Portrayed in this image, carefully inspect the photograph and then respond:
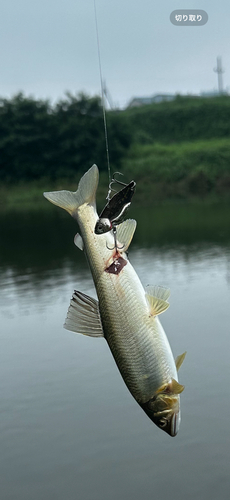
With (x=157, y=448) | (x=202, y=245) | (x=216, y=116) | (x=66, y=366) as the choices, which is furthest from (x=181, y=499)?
(x=216, y=116)

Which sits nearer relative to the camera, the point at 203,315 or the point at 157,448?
the point at 157,448

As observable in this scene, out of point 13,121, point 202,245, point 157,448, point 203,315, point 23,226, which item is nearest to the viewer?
point 157,448

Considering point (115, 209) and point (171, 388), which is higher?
point (115, 209)

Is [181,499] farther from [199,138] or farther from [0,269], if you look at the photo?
[199,138]

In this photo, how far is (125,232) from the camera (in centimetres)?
413

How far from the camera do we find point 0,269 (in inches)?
1194

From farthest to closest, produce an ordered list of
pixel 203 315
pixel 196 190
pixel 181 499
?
1. pixel 196 190
2. pixel 203 315
3. pixel 181 499

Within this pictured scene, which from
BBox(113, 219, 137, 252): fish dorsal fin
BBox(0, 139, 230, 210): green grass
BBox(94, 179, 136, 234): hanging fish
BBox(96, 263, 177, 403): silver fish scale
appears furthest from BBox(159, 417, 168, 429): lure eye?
BBox(0, 139, 230, 210): green grass

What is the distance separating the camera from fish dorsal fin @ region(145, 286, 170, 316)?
391cm

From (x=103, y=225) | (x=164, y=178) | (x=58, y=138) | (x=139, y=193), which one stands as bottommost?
(x=139, y=193)

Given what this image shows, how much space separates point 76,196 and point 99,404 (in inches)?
425

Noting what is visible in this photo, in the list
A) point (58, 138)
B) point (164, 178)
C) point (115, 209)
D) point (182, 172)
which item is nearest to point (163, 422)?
point (115, 209)

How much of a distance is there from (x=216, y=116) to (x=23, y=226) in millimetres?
33005

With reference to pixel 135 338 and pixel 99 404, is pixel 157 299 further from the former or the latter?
pixel 99 404
